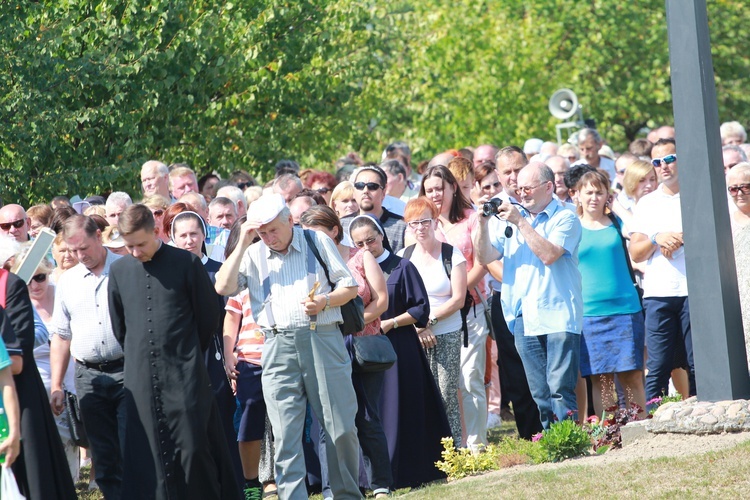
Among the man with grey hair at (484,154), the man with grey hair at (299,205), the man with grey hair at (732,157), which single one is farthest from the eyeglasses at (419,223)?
the man with grey hair at (484,154)

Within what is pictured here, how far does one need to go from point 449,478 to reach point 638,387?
6.88 feet

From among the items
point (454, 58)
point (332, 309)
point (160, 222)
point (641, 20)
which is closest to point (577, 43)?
point (641, 20)

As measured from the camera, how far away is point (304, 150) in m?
19.4

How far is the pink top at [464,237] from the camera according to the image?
1124cm

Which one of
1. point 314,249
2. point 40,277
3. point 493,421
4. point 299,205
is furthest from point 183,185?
point 314,249

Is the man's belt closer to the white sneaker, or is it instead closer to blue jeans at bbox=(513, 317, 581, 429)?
blue jeans at bbox=(513, 317, 581, 429)

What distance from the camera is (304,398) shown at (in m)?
8.98

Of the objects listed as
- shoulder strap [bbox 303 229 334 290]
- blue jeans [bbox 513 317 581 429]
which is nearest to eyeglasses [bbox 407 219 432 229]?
blue jeans [bbox 513 317 581 429]

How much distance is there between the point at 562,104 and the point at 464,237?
1075 cm

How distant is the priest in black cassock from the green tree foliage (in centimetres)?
512

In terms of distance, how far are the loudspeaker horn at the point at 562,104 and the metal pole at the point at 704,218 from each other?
1245 centimetres

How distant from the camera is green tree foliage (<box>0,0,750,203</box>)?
45.0 ft

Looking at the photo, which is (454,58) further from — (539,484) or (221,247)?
(539,484)

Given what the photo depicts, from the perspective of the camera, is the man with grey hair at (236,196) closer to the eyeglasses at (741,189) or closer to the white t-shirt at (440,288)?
the white t-shirt at (440,288)
